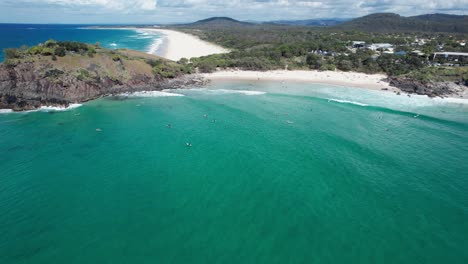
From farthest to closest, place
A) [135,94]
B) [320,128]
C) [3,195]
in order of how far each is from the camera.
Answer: [135,94] < [320,128] < [3,195]

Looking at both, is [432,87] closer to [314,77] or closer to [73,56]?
[314,77]

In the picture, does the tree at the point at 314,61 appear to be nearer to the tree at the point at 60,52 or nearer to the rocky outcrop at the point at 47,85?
the rocky outcrop at the point at 47,85

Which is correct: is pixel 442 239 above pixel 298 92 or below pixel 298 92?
below

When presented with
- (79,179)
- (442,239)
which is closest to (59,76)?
(79,179)

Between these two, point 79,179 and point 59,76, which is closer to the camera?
point 79,179

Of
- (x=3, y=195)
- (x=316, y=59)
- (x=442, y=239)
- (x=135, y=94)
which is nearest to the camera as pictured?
(x=442, y=239)

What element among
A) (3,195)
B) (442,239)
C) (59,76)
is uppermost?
(59,76)

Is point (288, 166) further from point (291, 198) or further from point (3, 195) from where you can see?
point (3, 195)
